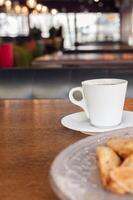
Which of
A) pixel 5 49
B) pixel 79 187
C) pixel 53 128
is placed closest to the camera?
pixel 79 187

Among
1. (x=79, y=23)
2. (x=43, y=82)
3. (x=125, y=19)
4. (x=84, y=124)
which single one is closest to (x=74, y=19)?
(x=79, y=23)

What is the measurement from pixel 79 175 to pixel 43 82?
127 centimetres

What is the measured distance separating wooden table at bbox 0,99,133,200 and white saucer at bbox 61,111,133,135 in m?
0.01

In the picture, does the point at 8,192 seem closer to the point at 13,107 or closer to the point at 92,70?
the point at 13,107

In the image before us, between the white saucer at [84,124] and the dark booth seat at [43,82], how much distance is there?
830 mm

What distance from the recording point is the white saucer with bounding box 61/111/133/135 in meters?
0.73

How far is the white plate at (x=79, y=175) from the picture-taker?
41cm

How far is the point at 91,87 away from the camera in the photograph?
0.74 metres

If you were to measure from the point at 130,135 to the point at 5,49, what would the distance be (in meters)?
2.75

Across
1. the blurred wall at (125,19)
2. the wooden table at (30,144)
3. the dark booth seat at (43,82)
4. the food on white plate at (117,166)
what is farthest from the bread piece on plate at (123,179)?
the blurred wall at (125,19)

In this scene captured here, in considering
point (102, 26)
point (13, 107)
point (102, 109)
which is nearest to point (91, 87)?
point (102, 109)

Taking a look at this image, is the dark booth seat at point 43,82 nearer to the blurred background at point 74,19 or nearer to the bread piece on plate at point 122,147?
the bread piece on plate at point 122,147

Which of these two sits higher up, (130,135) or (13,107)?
(130,135)

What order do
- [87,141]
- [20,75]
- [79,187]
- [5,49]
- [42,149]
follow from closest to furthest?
[79,187], [87,141], [42,149], [20,75], [5,49]
